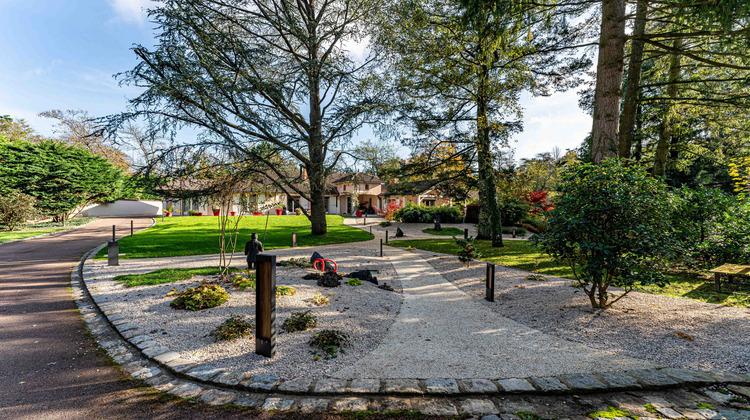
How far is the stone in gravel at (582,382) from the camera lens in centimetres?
301

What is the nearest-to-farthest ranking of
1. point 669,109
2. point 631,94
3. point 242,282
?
point 242,282 → point 631,94 → point 669,109

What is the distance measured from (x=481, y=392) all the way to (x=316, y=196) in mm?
14680

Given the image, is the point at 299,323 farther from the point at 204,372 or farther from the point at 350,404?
the point at 350,404

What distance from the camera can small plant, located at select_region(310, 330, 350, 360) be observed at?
3.78 m

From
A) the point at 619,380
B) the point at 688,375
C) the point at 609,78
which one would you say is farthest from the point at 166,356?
the point at 609,78

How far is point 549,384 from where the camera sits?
3076mm

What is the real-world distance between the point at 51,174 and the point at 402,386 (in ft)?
104

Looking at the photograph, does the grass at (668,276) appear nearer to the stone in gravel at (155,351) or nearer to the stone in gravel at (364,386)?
the stone in gravel at (364,386)

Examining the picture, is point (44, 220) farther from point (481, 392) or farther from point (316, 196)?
point (481, 392)

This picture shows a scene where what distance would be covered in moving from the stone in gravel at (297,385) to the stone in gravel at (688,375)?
13.2ft

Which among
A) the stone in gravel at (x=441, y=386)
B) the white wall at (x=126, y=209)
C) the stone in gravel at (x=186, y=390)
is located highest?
the white wall at (x=126, y=209)

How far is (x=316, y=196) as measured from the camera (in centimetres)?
1669

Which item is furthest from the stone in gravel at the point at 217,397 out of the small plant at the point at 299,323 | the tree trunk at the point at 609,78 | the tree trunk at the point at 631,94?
the tree trunk at the point at 631,94

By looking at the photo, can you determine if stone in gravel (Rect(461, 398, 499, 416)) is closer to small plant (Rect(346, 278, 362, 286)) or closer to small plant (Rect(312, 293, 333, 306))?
small plant (Rect(312, 293, 333, 306))
